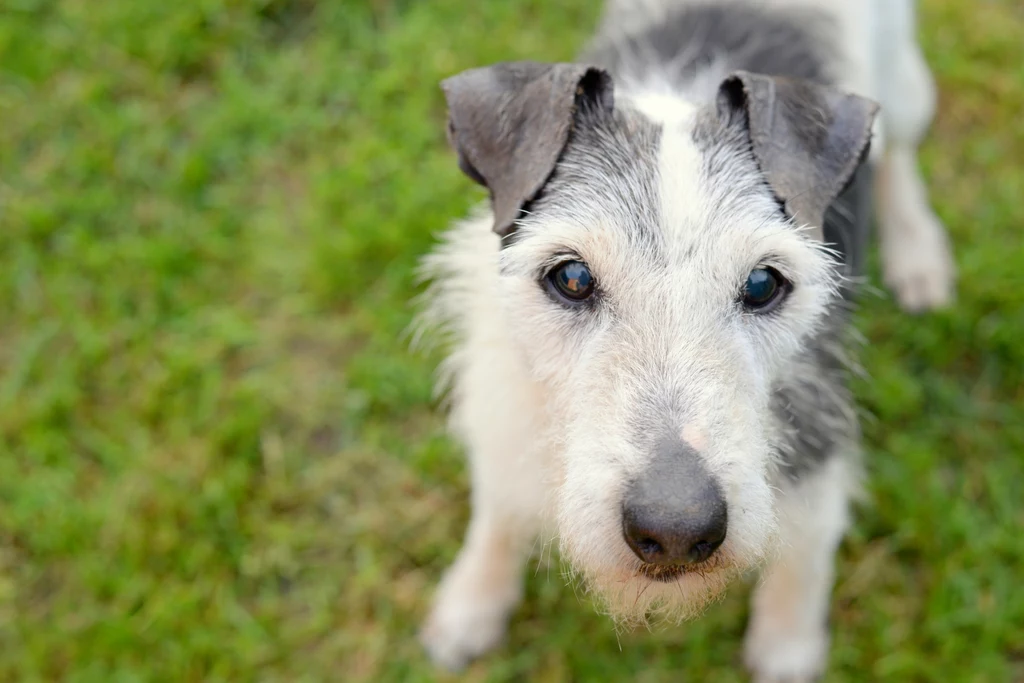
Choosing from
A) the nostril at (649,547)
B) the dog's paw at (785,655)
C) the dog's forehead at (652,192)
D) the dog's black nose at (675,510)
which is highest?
the dog's forehead at (652,192)

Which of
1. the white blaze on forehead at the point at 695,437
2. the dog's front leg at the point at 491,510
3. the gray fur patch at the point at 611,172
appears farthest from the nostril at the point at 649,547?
the gray fur patch at the point at 611,172

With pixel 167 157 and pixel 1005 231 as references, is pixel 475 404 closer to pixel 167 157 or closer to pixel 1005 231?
pixel 167 157

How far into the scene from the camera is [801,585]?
379 cm

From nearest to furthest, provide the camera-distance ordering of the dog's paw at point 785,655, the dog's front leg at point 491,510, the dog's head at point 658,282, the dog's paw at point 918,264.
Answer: the dog's head at point 658,282
the dog's front leg at point 491,510
the dog's paw at point 785,655
the dog's paw at point 918,264

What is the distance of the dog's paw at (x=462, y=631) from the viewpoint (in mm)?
4145

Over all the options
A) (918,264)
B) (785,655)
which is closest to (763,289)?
(785,655)

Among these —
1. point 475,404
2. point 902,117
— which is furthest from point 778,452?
point 902,117

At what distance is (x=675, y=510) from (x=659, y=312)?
561 mm

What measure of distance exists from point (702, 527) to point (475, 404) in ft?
4.29

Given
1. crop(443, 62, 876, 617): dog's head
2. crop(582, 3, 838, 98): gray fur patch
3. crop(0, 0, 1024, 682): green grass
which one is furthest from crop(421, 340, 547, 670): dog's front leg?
crop(582, 3, 838, 98): gray fur patch

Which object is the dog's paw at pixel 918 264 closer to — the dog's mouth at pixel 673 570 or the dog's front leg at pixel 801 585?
the dog's front leg at pixel 801 585

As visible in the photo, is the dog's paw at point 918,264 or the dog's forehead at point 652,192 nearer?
the dog's forehead at point 652,192

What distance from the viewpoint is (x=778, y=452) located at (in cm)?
300

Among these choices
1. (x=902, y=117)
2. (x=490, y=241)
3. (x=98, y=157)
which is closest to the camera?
(x=490, y=241)
